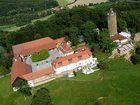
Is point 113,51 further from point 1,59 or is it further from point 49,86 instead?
point 1,59

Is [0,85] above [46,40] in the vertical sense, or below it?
below

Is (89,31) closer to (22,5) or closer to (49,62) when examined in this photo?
(49,62)

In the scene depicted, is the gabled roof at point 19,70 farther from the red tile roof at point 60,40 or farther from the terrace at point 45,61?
the red tile roof at point 60,40

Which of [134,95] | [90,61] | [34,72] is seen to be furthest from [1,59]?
[134,95]

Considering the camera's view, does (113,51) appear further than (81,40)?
No

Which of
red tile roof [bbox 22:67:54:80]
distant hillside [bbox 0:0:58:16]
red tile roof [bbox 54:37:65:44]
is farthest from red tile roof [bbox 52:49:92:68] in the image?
distant hillside [bbox 0:0:58:16]

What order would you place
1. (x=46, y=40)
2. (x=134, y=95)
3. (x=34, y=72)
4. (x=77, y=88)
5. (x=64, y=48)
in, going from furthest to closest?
(x=46, y=40), (x=64, y=48), (x=34, y=72), (x=77, y=88), (x=134, y=95)

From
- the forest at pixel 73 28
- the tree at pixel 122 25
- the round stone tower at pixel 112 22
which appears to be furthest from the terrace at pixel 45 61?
the tree at pixel 122 25
